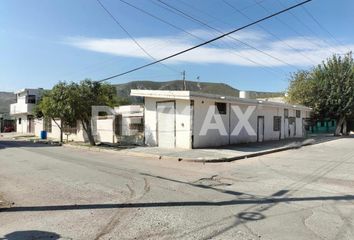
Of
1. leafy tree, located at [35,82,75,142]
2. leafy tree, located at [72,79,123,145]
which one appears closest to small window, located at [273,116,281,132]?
leafy tree, located at [72,79,123,145]

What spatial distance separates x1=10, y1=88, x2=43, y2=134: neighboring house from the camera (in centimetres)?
5219

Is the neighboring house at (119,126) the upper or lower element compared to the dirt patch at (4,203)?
upper

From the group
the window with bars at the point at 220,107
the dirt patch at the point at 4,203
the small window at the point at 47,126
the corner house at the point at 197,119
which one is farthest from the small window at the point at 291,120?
the dirt patch at the point at 4,203

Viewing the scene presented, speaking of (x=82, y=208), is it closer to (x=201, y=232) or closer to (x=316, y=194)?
(x=201, y=232)

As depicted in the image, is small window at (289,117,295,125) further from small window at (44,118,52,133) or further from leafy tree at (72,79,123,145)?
small window at (44,118,52,133)

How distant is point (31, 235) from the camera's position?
615 centimetres

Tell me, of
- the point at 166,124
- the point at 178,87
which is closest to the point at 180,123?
the point at 166,124

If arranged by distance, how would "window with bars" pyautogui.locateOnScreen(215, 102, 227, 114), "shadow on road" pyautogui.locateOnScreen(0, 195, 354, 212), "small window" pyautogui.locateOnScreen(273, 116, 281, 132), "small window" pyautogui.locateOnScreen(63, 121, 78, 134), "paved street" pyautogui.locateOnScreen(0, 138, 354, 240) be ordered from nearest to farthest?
"paved street" pyautogui.locateOnScreen(0, 138, 354, 240) < "shadow on road" pyautogui.locateOnScreen(0, 195, 354, 212) < "window with bars" pyautogui.locateOnScreen(215, 102, 227, 114) < "small window" pyautogui.locateOnScreen(273, 116, 281, 132) < "small window" pyautogui.locateOnScreen(63, 121, 78, 134)

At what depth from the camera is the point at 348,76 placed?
40.7 m

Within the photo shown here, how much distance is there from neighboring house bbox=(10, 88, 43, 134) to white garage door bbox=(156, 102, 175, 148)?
32.9 metres

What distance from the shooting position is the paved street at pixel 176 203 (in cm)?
635

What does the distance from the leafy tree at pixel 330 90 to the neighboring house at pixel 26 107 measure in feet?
113

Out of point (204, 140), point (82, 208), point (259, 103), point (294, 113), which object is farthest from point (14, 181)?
point (294, 113)

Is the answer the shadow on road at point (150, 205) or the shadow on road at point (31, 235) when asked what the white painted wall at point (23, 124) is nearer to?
the shadow on road at point (150, 205)
